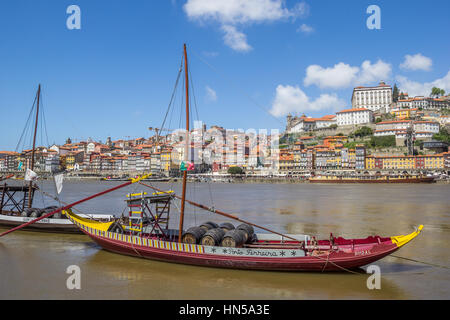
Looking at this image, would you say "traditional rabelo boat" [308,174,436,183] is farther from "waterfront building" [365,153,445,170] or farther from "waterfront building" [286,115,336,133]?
"waterfront building" [286,115,336,133]

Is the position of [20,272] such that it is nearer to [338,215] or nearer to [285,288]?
[285,288]

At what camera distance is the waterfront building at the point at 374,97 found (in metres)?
134

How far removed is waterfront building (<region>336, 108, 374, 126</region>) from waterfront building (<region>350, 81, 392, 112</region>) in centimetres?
1109

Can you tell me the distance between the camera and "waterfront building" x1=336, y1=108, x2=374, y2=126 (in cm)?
12306

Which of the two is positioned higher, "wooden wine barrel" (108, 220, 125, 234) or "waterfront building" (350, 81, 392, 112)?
"waterfront building" (350, 81, 392, 112)

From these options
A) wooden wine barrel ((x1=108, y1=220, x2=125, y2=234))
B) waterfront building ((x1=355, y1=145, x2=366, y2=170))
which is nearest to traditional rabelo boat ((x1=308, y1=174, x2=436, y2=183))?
waterfront building ((x1=355, y1=145, x2=366, y2=170))

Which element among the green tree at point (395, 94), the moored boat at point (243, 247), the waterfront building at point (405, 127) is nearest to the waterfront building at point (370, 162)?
the waterfront building at point (405, 127)

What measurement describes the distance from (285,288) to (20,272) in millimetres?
8511

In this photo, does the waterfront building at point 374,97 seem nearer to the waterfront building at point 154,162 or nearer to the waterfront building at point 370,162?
the waterfront building at point 370,162

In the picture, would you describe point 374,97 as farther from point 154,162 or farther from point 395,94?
point 154,162

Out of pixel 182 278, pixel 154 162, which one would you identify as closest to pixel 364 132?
pixel 154 162

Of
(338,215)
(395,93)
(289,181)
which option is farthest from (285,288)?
(395,93)

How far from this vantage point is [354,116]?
125 metres

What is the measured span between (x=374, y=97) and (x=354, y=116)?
57.3ft
